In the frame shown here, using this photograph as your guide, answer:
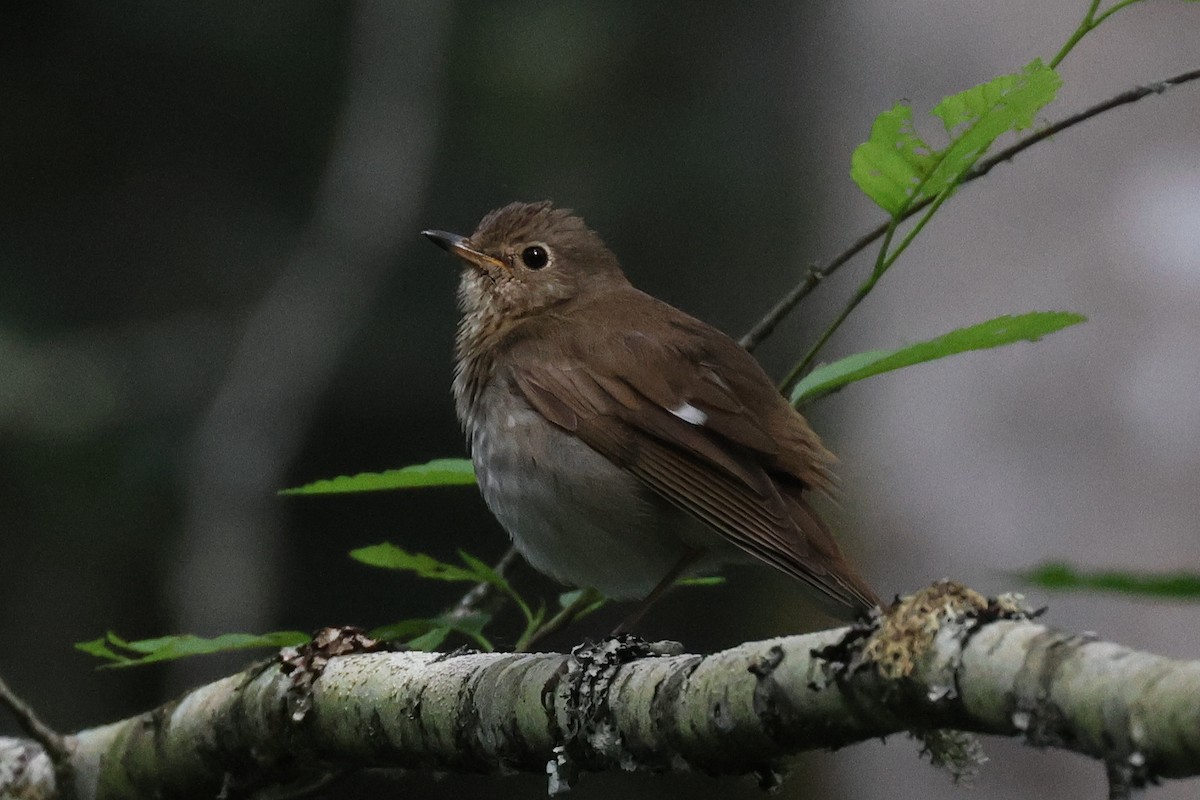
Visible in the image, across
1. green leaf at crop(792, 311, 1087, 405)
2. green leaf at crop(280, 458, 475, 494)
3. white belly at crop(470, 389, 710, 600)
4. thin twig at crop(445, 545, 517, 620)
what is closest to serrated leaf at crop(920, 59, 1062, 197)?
green leaf at crop(792, 311, 1087, 405)

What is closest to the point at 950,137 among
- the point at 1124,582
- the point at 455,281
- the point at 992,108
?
the point at 992,108

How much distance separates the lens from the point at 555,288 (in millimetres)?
4195

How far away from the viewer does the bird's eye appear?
13.9ft

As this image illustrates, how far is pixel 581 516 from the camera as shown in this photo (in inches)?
131

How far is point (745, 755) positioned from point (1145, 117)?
3959mm

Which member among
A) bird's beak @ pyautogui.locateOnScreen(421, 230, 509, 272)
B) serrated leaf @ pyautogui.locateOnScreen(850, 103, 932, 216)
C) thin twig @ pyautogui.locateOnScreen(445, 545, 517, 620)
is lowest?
thin twig @ pyautogui.locateOnScreen(445, 545, 517, 620)

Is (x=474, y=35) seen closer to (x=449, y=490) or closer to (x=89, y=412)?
(x=449, y=490)

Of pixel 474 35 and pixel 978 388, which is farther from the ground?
pixel 474 35

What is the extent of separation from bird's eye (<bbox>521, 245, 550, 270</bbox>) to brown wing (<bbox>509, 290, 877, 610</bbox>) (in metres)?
0.60

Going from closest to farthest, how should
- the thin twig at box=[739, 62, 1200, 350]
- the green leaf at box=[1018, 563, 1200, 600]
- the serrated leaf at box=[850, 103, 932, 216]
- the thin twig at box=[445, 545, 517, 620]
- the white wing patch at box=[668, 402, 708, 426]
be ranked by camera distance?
1. the green leaf at box=[1018, 563, 1200, 600]
2. the serrated leaf at box=[850, 103, 932, 216]
3. the thin twig at box=[739, 62, 1200, 350]
4. the thin twig at box=[445, 545, 517, 620]
5. the white wing patch at box=[668, 402, 708, 426]

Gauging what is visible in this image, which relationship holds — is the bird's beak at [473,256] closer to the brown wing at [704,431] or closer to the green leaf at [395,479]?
the brown wing at [704,431]

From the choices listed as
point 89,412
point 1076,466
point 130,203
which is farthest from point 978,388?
point 130,203

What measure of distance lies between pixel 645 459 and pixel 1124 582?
241 centimetres

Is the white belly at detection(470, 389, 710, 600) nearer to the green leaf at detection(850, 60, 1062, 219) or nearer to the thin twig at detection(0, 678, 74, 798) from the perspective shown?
the thin twig at detection(0, 678, 74, 798)
